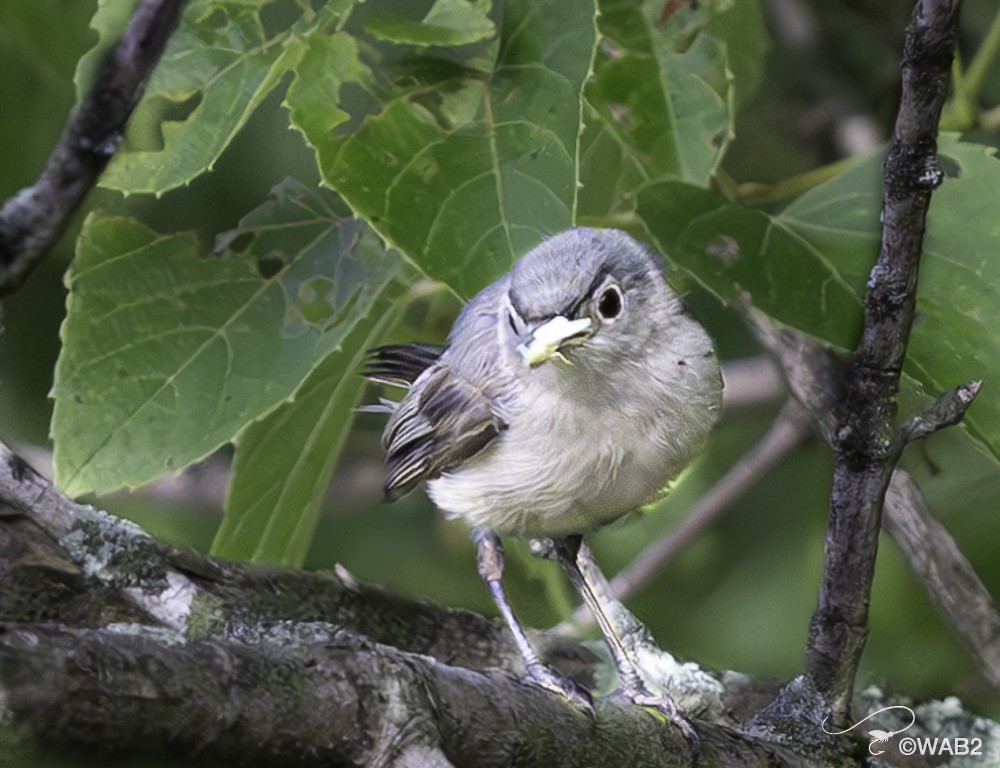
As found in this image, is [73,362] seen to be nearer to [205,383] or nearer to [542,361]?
[205,383]

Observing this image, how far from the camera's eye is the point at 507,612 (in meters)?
1.59

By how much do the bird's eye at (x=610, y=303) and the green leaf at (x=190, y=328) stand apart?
0.31 m

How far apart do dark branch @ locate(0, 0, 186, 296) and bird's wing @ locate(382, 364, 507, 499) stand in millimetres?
947

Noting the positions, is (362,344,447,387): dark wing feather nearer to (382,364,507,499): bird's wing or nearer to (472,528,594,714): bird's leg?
(382,364,507,499): bird's wing

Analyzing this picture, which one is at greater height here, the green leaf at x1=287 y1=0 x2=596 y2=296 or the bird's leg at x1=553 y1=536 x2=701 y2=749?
the green leaf at x1=287 y1=0 x2=596 y2=296

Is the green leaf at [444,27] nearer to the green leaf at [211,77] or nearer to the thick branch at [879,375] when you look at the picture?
the green leaf at [211,77]

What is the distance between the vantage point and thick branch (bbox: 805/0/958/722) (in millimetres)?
988

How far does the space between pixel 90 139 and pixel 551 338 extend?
74 centimetres

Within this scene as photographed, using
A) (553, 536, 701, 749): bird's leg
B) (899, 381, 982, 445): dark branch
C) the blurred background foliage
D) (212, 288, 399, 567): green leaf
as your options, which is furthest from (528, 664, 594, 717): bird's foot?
the blurred background foliage

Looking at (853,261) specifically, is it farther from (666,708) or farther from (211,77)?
(211,77)

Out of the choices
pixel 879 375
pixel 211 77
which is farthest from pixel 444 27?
pixel 879 375

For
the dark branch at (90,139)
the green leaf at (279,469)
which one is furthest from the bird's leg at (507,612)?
the dark branch at (90,139)

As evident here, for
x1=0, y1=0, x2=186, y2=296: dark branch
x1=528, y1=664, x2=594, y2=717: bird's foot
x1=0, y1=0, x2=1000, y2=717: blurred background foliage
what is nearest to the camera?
x1=0, y1=0, x2=186, y2=296: dark branch

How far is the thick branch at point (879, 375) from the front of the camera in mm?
988
